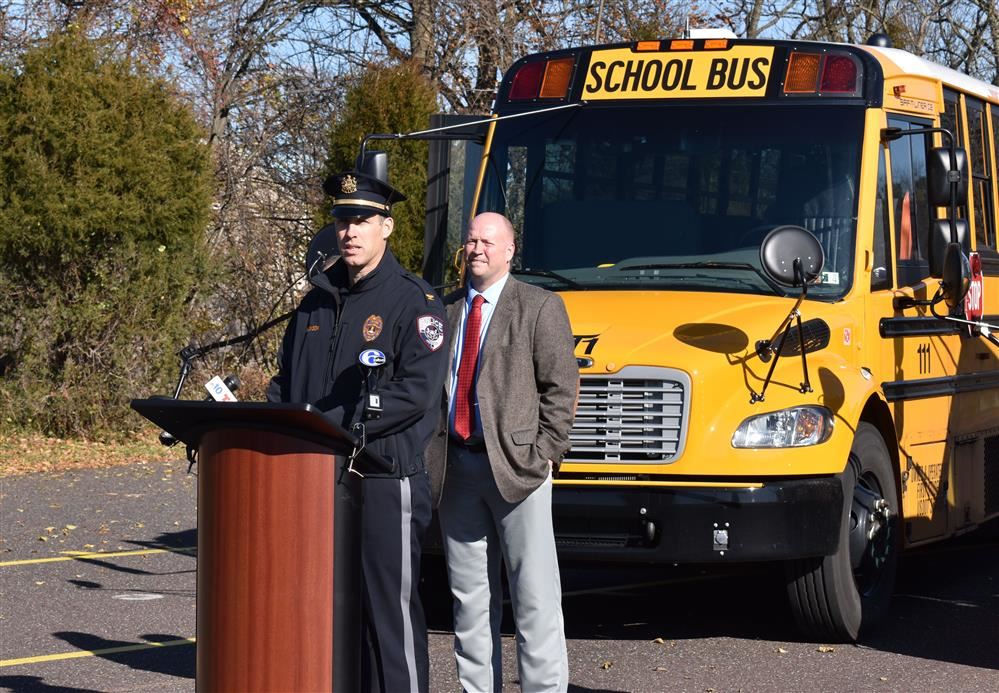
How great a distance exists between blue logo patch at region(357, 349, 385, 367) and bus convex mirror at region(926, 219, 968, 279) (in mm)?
3684

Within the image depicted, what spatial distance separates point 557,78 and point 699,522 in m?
2.71

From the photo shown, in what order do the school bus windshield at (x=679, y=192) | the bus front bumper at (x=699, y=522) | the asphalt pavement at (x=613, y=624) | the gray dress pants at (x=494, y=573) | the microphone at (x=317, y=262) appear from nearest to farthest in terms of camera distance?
1. the microphone at (x=317, y=262)
2. the gray dress pants at (x=494, y=573)
3. the asphalt pavement at (x=613, y=624)
4. the bus front bumper at (x=699, y=522)
5. the school bus windshield at (x=679, y=192)

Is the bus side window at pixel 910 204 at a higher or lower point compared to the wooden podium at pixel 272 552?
Result: higher

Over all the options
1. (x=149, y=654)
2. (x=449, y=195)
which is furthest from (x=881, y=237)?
(x=149, y=654)

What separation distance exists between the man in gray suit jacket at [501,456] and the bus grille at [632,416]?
4.74 ft

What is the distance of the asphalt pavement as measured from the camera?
6727 millimetres

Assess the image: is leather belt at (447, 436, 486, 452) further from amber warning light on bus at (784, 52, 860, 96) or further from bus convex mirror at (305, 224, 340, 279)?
amber warning light on bus at (784, 52, 860, 96)

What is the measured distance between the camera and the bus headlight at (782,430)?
22.6 feet

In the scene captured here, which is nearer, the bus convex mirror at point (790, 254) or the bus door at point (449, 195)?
the bus convex mirror at point (790, 254)

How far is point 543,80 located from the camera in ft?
27.8

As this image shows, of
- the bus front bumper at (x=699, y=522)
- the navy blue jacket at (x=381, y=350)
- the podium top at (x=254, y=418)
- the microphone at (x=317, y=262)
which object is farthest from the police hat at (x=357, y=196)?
the bus front bumper at (x=699, y=522)

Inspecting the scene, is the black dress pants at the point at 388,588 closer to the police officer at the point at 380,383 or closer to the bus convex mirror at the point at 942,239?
the police officer at the point at 380,383

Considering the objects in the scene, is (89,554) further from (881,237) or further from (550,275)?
(881,237)

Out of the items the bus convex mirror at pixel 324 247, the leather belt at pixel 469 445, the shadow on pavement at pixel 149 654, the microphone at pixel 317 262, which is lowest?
the shadow on pavement at pixel 149 654
